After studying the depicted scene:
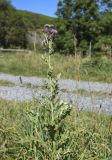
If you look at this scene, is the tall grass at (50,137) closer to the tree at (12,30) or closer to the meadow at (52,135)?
the meadow at (52,135)

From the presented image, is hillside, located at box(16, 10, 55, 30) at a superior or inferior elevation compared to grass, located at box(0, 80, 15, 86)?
superior

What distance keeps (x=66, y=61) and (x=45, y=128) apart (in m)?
15.3

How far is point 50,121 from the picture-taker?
4.25 metres

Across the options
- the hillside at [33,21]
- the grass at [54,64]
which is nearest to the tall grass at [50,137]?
the hillside at [33,21]

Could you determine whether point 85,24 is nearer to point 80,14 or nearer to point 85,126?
point 80,14

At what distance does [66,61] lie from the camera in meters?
19.5

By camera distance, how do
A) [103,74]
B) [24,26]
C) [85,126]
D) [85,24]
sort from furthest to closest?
1. [24,26]
2. [85,24]
3. [103,74]
4. [85,126]

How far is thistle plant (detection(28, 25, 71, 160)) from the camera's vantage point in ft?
13.8

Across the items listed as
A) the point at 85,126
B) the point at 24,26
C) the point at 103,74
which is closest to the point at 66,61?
the point at 103,74

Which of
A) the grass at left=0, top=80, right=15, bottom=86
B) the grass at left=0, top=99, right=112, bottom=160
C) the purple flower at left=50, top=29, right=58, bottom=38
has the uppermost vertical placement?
the purple flower at left=50, top=29, right=58, bottom=38

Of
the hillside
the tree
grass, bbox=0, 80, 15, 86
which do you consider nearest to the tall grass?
the hillside

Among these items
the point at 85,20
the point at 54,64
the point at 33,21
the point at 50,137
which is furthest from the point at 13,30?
the point at 50,137

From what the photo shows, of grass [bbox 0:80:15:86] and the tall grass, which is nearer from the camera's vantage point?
the tall grass

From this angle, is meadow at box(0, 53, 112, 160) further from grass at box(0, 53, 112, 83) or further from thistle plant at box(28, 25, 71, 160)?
grass at box(0, 53, 112, 83)
